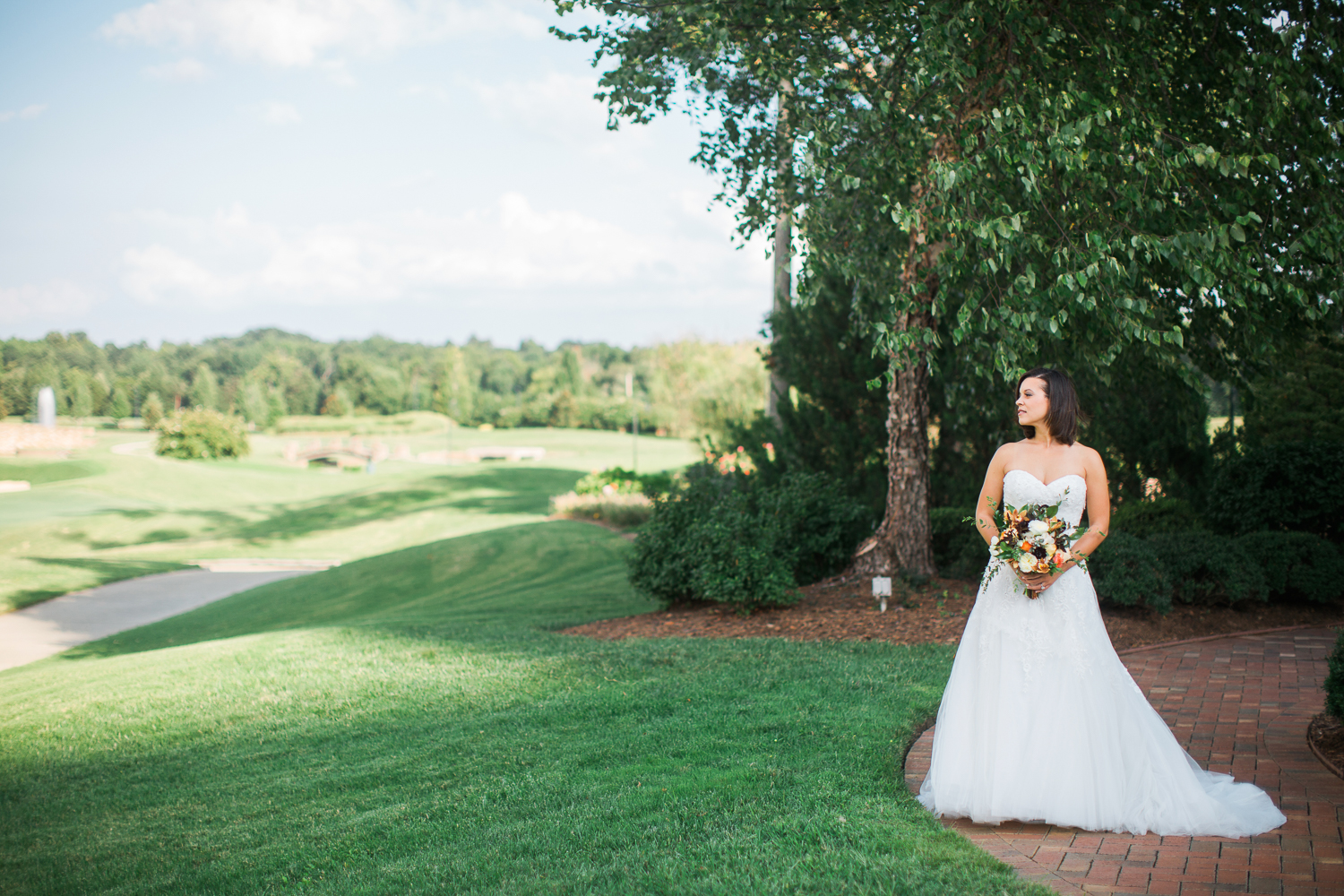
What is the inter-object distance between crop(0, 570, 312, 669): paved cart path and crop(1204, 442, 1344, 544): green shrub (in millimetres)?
15125

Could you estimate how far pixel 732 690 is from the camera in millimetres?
6074

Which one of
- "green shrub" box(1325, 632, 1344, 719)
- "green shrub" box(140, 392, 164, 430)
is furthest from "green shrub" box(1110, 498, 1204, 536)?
"green shrub" box(140, 392, 164, 430)

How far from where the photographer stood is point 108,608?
1588 centimetres

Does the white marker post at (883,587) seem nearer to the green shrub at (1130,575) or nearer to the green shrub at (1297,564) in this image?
the green shrub at (1130,575)

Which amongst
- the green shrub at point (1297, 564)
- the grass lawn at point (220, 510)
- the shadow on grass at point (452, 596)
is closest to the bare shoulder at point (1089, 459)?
the green shrub at point (1297, 564)

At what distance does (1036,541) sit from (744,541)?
5.25 meters

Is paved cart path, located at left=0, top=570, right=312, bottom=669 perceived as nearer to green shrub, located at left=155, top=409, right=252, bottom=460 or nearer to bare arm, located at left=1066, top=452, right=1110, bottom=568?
bare arm, located at left=1066, top=452, right=1110, bottom=568

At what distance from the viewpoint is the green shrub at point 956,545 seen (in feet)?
30.6

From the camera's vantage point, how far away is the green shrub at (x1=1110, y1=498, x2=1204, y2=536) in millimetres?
9695

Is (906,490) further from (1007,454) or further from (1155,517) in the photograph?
(1007,454)

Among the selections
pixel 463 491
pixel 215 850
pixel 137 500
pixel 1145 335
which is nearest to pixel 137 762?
pixel 215 850

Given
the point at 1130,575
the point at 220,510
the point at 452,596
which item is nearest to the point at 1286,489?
the point at 1130,575

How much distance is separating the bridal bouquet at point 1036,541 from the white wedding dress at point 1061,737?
0.30 ft

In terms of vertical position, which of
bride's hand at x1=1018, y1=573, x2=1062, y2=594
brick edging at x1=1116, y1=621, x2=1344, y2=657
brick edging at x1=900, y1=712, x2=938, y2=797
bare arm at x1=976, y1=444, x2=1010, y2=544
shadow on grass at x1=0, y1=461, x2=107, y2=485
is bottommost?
shadow on grass at x1=0, y1=461, x2=107, y2=485
